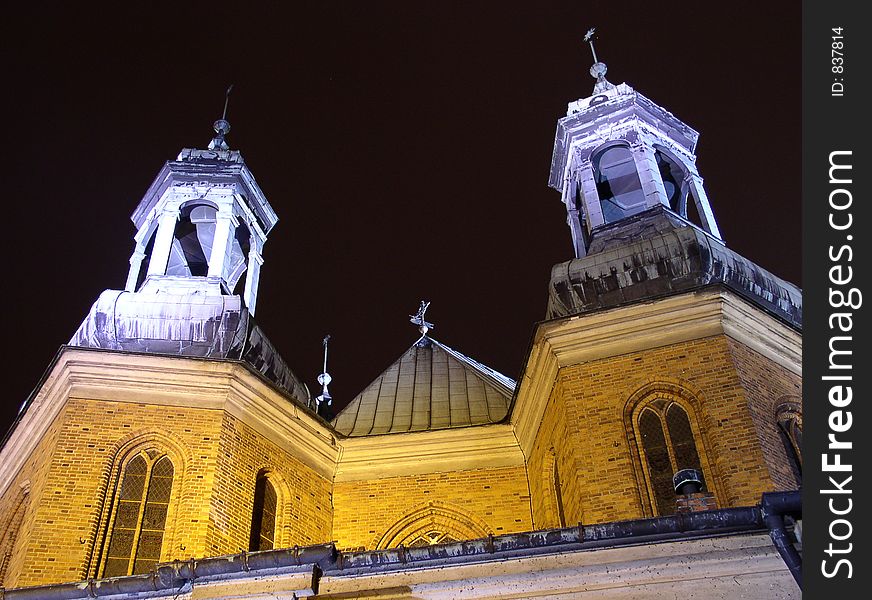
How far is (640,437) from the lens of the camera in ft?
41.1

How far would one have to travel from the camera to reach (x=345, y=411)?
17.8m

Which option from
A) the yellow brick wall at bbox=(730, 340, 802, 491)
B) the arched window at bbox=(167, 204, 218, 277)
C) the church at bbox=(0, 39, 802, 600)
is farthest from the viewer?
the arched window at bbox=(167, 204, 218, 277)

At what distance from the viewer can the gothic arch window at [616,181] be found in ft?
57.8

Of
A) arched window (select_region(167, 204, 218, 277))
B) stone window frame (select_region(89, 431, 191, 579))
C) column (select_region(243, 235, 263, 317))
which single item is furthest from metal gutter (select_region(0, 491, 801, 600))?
arched window (select_region(167, 204, 218, 277))

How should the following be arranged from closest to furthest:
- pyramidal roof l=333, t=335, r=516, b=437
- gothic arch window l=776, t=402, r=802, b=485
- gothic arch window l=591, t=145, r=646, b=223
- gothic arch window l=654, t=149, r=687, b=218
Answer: gothic arch window l=776, t=402, r=802, b=485
pyramidal roof l=333, t=335, r=516, b=437
gothic arch window l=591, t=145, r=646, b=223
gothic arch window l=654, t=149, r=687, b=218

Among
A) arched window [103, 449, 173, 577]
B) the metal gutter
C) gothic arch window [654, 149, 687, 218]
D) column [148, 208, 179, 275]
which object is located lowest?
the metal gutter

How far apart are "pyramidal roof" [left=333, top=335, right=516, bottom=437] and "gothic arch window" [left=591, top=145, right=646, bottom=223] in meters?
3.51

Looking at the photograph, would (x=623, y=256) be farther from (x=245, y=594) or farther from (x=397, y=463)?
(x=245, y=594)

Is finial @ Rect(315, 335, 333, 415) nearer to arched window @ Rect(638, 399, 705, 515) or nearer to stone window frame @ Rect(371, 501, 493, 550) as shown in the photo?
stone window frame @ Rect(371, 501, 493, 550)

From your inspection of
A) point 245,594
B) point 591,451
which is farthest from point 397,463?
point 245,594

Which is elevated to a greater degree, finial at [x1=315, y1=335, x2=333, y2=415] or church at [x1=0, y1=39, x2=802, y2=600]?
finial at [x1=315, y1=335, x2=333, y2=415]

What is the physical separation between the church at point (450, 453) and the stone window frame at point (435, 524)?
32 mm

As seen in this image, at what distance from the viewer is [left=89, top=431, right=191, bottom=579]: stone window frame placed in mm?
11965

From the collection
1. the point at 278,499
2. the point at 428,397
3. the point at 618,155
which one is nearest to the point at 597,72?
the point at 618,155
